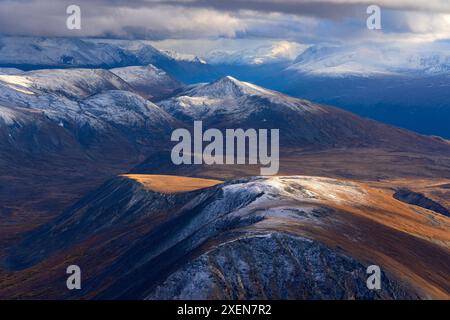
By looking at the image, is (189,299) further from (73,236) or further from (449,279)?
(73,236)

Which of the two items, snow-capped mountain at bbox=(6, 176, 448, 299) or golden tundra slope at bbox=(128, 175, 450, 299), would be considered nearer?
snow-capped mountain at bbox=(6, 176, 448, 299)

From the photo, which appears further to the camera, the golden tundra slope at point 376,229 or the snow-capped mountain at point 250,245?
the golden tundra slope at point 376,229
